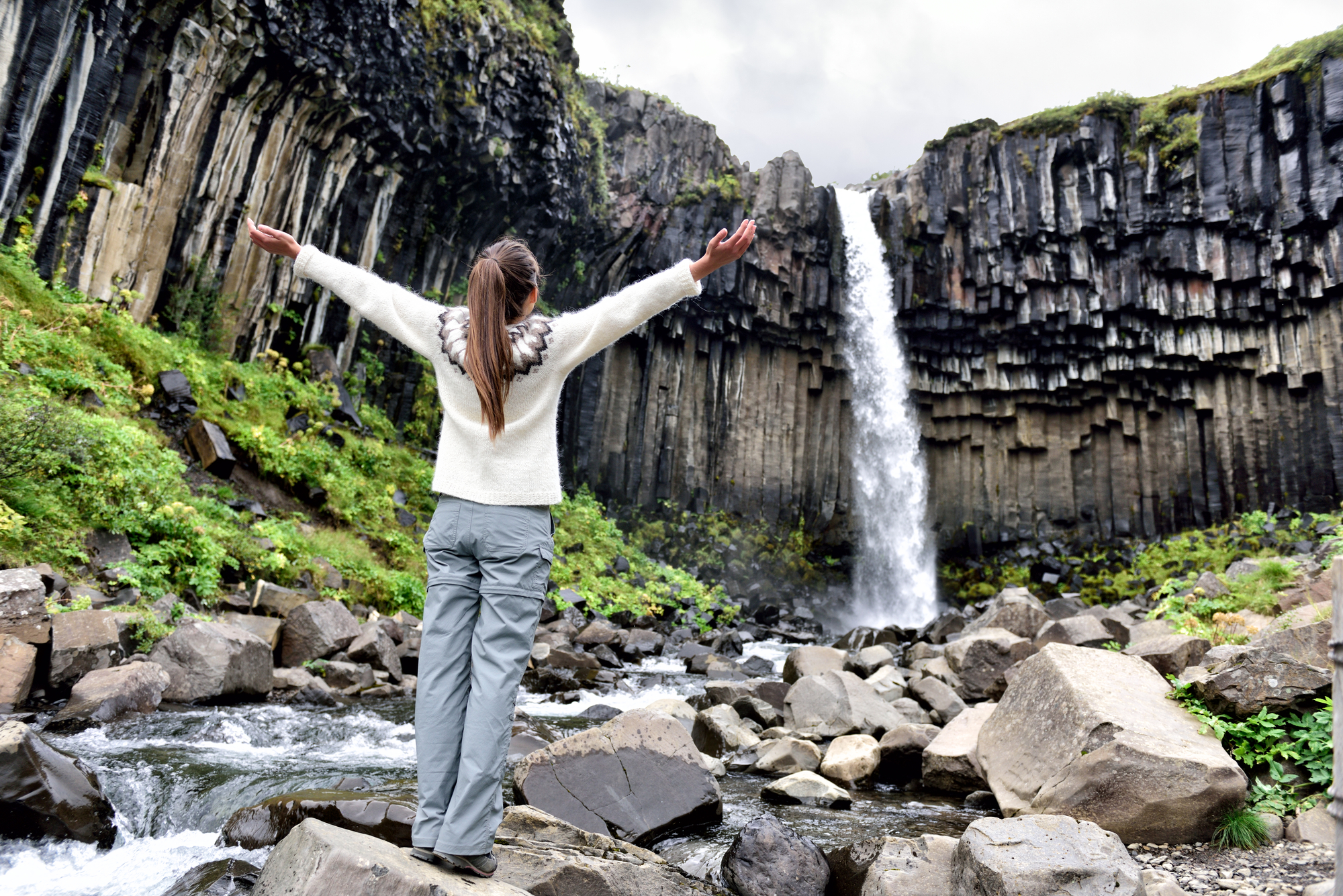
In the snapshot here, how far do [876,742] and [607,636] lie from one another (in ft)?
25.5

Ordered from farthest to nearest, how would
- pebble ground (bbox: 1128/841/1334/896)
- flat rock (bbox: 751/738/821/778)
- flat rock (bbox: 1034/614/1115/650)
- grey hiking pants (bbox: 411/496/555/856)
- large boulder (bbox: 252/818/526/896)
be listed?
flat rock (bbox: 1034/614/1115/650) < flat rock (bbox: 751/738/821/778) < pebble ground (bbox: 1128/841/1334/896) < grey hiking pants (bbox: 411/496/555/856) < large boulder (bbox: 252/818/526/896)

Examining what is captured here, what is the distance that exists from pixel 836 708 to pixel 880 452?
802 inches

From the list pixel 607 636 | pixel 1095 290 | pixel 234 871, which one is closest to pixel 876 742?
pixel 234 871

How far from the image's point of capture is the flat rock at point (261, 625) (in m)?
8.38

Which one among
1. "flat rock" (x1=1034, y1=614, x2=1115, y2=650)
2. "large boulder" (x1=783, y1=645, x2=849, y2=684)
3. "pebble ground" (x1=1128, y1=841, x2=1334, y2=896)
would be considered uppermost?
"flat rock" (x1=1034, y1=614, x2=1115, y2=650)

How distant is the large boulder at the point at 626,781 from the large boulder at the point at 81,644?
12.6 ft

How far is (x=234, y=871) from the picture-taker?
391cm

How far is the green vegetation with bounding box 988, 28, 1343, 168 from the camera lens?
22.0 metres

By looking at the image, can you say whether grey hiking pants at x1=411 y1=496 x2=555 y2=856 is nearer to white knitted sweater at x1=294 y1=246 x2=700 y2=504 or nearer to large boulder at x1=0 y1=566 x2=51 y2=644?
white knitted sweater at x1=294 y1=246 x2=700 y2=504

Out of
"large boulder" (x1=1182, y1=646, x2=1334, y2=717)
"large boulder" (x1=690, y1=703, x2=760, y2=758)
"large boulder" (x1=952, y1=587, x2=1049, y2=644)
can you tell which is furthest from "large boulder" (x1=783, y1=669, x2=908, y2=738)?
"large boulder" (x1=952, y1=587, x2=1049, y2=644)

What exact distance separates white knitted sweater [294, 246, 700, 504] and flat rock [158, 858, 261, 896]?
2425mm

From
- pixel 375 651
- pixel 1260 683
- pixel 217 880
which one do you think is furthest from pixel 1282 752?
pixel 375 651

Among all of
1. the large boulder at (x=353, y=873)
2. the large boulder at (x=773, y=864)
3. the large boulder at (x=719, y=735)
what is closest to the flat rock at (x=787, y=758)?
the large boulder at (x=719, y=735)

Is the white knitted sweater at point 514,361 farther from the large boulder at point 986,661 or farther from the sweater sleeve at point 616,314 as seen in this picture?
the large boulder at point 986,661
